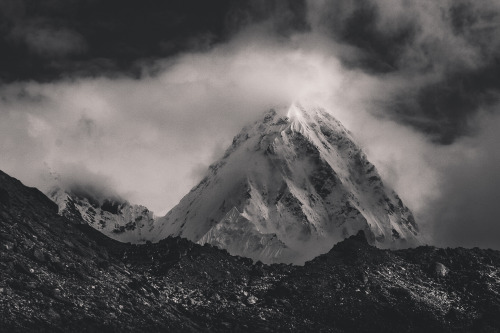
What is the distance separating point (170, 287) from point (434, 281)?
→ 56.0 meters

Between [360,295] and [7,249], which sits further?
[360,295]

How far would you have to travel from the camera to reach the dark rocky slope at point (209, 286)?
140 m

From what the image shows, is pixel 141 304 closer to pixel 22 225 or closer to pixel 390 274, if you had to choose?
pixel 22 225

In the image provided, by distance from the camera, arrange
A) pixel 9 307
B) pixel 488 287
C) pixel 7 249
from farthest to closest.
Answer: pixel 488 287
pixel 7 249
pixel 9 307

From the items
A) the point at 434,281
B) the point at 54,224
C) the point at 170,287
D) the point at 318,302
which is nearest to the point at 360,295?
the point at 318,302

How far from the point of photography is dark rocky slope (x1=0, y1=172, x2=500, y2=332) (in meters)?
140

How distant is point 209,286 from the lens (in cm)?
16888

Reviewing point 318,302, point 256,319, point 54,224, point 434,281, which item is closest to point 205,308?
point 256,319

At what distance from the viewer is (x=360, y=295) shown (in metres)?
170

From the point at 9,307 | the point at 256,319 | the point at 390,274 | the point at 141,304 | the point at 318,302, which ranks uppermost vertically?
the point at 390,274

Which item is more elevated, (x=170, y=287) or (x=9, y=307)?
(x=170, y=287)

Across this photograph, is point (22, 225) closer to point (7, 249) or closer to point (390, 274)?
point (7, 249)

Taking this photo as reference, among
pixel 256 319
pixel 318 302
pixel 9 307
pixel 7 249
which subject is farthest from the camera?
pixel 318 302

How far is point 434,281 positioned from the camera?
183m
